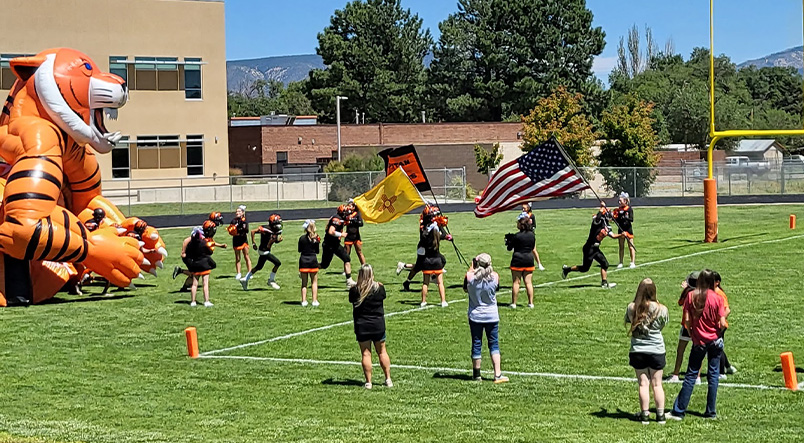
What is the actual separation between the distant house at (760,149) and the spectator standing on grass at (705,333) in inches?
3492

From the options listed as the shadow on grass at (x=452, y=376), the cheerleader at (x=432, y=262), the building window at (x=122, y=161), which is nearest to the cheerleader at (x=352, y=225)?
the cheerleader at (x=432, y=262)

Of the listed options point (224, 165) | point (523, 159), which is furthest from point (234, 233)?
point (224, 165)

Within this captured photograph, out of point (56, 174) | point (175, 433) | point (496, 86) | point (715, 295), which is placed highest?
point (496, 86)

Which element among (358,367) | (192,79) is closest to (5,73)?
(192,79)

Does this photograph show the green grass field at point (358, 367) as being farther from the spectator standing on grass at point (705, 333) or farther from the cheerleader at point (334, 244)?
the cheerleader at point (334, 244)

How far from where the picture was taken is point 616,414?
12102 millimetres

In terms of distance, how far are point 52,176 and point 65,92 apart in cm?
201

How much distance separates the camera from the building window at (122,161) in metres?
57.7

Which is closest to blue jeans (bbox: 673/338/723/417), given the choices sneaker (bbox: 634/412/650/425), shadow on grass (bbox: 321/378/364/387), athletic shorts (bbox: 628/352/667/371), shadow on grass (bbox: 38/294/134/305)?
sneaker (bbox: 634/412/650/425)

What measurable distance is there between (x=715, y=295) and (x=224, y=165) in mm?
52041

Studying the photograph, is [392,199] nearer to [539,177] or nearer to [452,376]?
[539,177]

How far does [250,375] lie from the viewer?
49.1 feet

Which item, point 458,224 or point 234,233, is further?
point 458,224

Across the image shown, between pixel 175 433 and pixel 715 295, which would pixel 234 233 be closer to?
pixel 175 433
